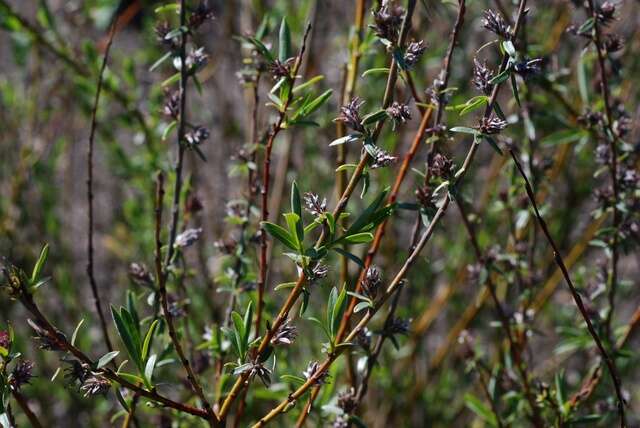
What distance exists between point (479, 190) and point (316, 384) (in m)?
2.17

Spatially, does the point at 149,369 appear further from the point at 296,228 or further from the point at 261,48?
the point at 261,48

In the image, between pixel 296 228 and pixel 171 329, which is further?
pixel 171 329

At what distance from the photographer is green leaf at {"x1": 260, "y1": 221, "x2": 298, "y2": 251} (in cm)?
105

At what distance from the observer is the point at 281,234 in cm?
106

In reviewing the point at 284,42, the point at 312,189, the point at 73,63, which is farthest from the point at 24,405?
the point at 312,189

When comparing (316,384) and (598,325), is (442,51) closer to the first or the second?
(598,325)

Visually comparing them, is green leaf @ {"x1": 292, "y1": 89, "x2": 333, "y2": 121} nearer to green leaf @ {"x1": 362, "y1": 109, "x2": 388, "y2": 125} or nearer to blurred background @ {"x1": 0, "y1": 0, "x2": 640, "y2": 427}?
green leaf @ {"x1": 362, "y1": 109, "x2": 388, "y2": 125}

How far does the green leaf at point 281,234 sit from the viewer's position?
1046mm

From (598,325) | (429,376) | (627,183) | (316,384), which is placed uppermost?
(627,183)

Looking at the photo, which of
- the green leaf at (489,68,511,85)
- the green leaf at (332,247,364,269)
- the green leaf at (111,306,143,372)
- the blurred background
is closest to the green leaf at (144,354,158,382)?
the green leaf at (111,306,143,372)

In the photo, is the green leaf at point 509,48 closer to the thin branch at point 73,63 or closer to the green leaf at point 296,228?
the green leaf at point 296,228

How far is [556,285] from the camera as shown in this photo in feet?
7.88

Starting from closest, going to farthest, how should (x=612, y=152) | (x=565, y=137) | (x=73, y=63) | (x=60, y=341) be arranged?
1. (x=60, y=341)
2. (x=612, y=152)
3. (x=565, y=137)
4. (x=73, y=63)

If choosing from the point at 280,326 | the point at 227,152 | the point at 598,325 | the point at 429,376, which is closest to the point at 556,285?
the point at 429,376
